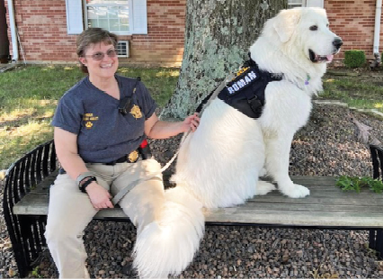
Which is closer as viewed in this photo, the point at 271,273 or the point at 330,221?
the point at 330,221

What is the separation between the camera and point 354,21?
1127 centimetres

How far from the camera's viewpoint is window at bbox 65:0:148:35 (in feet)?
37.5

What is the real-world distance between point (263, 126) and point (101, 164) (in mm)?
1158

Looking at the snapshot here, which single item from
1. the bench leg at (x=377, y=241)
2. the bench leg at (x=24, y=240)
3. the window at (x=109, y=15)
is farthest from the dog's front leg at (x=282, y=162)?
the window at (x=109, y=15)

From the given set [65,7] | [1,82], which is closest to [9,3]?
[65,7]

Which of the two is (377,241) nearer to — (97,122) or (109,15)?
(97,122)

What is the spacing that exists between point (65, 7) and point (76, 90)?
10.1 m

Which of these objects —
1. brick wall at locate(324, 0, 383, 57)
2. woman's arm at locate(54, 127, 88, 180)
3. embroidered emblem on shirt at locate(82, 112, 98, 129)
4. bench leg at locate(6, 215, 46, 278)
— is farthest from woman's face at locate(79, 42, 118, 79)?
brick wall at locate(324, 0, 383, 57)

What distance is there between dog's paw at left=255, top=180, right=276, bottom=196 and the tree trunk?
1859 mm

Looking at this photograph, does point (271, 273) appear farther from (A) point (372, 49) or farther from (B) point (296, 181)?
(A) point (372, 49)

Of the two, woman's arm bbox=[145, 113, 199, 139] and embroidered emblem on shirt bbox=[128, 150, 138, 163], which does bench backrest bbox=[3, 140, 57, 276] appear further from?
woman's arm bbox=[145, 113, 199, 139]

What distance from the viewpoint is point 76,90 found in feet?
8.66

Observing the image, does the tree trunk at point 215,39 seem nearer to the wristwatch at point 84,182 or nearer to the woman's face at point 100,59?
the woman's face at point 100,59

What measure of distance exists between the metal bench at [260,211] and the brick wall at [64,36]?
29.2ft
